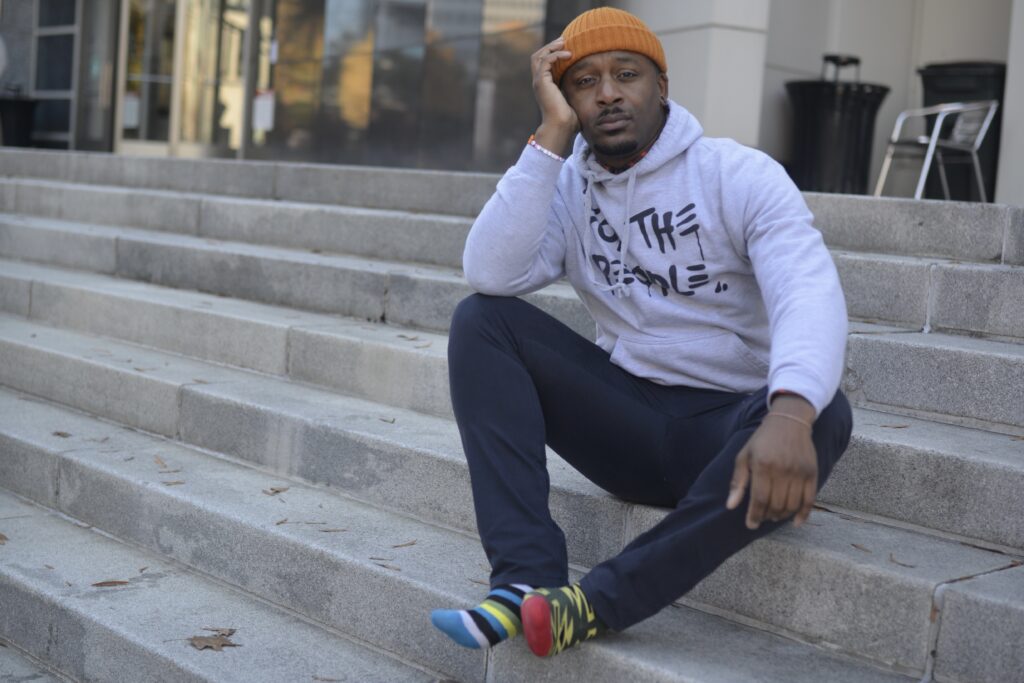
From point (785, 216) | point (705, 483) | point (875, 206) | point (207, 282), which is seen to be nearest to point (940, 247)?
point (875, 206)

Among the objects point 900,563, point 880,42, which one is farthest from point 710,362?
point 880,42

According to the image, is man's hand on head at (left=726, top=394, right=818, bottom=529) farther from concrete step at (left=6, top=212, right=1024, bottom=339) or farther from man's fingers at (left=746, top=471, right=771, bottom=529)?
concrete step at (left=6, top=212, right=1024, bottom=339)

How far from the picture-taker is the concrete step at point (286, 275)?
4309 millimetres

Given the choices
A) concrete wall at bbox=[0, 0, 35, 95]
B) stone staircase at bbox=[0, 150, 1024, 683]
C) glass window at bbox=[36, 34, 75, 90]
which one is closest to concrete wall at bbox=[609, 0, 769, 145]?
stone staircase at bbox=[0, 150, 1024, 683]

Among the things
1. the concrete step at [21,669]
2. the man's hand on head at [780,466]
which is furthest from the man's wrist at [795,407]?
the concrete step at [21,669]

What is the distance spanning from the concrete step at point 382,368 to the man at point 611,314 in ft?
1.31

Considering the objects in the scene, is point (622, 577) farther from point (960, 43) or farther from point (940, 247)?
point (960, 43)

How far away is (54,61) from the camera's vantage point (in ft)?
46.0

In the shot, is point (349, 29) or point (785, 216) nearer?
point (785, 216)

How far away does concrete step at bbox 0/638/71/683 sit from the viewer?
3.04 meters

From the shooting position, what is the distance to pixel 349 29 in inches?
366

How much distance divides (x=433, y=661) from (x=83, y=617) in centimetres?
96

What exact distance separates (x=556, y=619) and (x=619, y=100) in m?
1.13

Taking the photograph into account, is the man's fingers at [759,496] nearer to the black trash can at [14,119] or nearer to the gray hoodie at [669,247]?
the gray hoodie at [669,247]
